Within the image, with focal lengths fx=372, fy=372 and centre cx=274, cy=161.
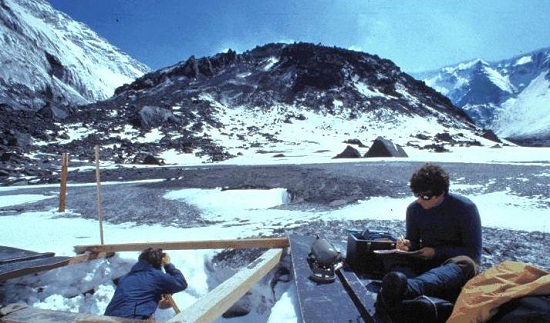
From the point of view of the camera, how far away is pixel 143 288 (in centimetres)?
354

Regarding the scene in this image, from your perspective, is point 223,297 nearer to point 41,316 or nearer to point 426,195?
point 41,316

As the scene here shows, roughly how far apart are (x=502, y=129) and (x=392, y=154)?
162997 mm

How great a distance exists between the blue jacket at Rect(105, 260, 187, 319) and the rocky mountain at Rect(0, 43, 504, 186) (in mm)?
20976

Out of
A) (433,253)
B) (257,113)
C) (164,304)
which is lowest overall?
(164,304)

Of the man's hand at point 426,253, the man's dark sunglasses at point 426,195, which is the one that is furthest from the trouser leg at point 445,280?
the man's dark sunglasses at point 426,195

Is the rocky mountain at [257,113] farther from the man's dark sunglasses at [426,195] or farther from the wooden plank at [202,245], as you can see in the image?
the man's dark sunglasses at [426,195]

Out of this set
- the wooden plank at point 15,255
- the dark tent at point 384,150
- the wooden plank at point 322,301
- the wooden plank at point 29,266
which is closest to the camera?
the wooden plank at point 322,301

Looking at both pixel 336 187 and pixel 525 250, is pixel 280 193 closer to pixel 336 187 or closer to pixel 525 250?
pixel 336 187

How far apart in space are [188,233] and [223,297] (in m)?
4.04

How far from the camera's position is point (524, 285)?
2.07 m

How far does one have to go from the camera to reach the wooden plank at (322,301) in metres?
2.93

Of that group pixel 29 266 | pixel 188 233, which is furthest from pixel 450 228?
pixel 188 233

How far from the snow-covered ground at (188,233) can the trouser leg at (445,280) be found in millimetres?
1430

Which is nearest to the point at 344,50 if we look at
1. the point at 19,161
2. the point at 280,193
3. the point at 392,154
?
the point at 392,154
